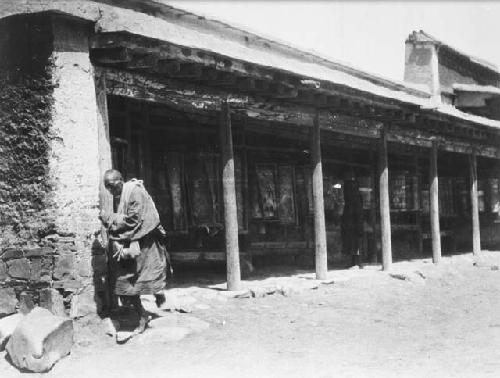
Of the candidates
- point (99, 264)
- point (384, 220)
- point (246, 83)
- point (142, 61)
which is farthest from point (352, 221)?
point (99, 264)

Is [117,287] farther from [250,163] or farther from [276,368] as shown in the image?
[250,163]

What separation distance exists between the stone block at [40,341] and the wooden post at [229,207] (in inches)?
114

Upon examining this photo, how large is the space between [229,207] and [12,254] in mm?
3089

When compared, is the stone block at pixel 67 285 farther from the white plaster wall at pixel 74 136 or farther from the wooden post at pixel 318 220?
the wooden post at pixel 318 220

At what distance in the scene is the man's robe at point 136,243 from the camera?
228 inches

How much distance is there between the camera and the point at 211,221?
994 centimetres

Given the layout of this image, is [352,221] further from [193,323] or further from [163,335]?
[163,335]

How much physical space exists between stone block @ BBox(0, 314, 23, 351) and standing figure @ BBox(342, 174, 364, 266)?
715 cm

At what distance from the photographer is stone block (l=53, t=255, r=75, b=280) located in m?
5.88

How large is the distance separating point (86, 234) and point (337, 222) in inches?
318

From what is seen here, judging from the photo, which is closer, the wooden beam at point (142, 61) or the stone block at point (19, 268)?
the stone block at point (19, 268)

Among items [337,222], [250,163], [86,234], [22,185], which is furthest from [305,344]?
[337,222]

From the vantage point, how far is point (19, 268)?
6016 millimetres

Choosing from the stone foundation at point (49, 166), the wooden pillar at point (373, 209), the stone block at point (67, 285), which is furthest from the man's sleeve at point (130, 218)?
the wooden pillar at point (373, 209)
